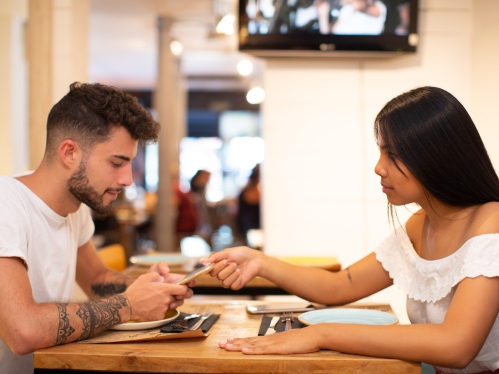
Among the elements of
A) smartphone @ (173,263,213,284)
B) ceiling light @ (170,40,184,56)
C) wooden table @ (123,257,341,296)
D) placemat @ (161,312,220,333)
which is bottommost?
wooden table @ (123,257,341,296)

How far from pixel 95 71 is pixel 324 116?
29.5 ft

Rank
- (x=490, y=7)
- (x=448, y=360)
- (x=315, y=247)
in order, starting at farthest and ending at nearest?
(x=315, y=247)
(x=490, y=7)
(x=448, y=360)

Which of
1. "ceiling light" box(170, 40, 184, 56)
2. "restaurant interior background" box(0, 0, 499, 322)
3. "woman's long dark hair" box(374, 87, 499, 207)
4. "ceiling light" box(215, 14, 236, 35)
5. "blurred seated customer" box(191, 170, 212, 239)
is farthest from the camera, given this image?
"blurred seated customer" box(191, 170, 212, 239)

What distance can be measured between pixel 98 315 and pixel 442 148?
105cm

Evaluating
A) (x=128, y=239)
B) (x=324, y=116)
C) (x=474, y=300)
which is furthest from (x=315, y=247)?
(x=128, y=239)

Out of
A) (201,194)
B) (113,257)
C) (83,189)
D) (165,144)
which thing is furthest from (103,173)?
(201,194)

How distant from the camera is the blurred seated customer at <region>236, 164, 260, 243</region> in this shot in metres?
7.74

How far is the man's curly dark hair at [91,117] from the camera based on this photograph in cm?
185

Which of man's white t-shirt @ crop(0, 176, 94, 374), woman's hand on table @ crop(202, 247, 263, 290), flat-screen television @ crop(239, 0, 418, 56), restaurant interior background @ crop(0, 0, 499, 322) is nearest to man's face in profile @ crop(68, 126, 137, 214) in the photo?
man's white t-shirt @ crop(0, 176, 94, 374)

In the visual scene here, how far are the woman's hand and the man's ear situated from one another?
32.3 inches

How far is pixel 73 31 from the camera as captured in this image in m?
3.22

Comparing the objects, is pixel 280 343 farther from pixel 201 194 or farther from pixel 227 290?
pixel 201 194

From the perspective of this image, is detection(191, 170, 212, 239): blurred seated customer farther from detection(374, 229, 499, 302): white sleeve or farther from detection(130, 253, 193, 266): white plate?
detection(374, 229, 499, 302): white sleeve

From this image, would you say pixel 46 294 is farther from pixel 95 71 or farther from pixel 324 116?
pixel 95 71
